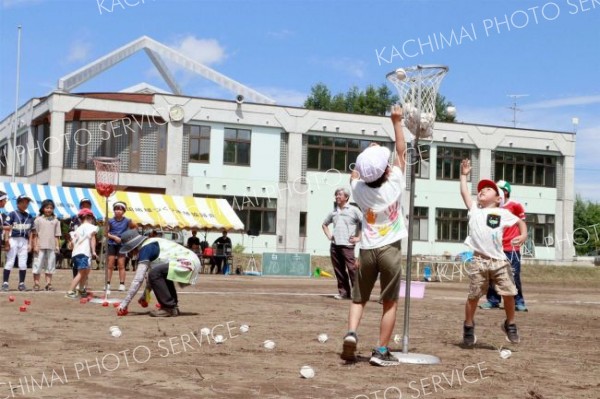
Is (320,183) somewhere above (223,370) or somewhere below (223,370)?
above

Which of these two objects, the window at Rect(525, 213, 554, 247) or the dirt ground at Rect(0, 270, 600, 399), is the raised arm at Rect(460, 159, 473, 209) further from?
the window at Rect(525, 213, 554, 247)

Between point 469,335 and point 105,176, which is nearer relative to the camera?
point 469,335

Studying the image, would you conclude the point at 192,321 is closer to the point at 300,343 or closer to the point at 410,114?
the point at 300,343

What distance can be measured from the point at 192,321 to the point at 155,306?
2.60 m

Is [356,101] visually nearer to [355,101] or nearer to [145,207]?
[355,101]

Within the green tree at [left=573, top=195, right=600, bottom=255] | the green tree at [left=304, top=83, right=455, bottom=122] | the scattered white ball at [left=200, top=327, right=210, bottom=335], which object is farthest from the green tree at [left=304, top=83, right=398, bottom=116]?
the scattered white ball at [left=200, top=327, right=210, bottom=335]

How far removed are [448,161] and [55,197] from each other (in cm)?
2948

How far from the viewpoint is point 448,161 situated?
5756cm

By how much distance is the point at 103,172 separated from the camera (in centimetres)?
1677

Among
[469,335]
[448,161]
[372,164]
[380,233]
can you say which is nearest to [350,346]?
[380,233]

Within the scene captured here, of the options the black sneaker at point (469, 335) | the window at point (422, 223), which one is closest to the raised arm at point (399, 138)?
the black sneaker at point (469, 335)

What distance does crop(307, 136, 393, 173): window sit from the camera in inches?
2104

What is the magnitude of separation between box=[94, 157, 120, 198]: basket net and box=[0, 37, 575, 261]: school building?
103 feet

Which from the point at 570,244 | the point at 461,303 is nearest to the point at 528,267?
the point at 570,244
